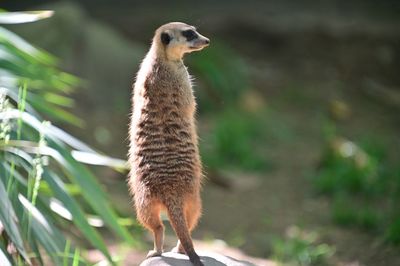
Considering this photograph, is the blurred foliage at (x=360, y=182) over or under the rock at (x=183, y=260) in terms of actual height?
over

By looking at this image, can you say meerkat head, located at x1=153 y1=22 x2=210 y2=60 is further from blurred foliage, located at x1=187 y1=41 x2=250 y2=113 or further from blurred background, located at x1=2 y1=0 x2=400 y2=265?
blurred foliage, located at x1=187 y1=41 x2=250 y2=113

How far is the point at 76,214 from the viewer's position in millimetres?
2797

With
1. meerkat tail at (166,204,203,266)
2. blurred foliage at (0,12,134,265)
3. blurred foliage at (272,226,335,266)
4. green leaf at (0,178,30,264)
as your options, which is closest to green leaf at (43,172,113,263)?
blurred foliage at (0,12,134,265)

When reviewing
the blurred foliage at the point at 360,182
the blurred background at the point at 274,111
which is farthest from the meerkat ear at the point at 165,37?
the blurred foliage at the point at 360,182

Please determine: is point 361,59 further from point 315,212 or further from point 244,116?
point 315,212

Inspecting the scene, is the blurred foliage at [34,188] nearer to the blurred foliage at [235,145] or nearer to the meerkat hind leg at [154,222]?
the meerkat hind leg at [154,222]

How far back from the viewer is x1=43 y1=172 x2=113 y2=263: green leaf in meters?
2.74

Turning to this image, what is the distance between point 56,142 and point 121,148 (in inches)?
105

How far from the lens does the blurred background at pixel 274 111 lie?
4312 mm

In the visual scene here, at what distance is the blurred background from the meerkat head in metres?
1.41

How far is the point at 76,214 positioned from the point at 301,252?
1344mm

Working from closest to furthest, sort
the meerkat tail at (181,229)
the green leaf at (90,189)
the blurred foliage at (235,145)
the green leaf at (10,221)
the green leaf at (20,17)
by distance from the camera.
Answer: the meerkat tail at (181,229) → the green leaf at (10,221) → the green leaf at (90,189) → the green leaf at (20,17) → the blurred foliage at (235,145)

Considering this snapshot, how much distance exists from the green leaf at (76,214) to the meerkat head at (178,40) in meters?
→ 0.64

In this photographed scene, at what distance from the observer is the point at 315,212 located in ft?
15.3
